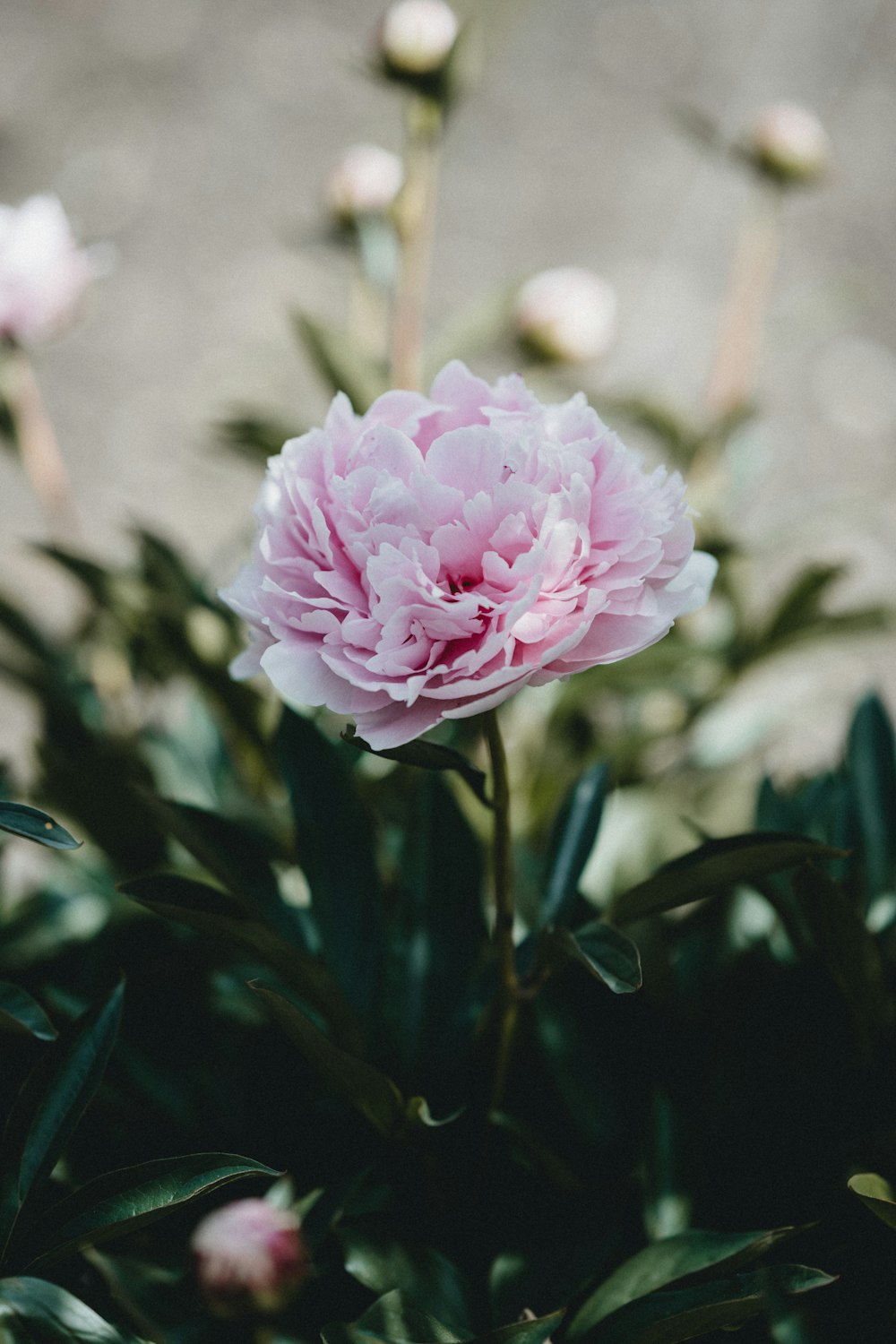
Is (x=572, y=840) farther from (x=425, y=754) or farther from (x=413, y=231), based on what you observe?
(x=413, y=231)

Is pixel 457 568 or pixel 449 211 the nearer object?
pixel 457 568

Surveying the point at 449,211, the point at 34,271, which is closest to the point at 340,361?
the point at 34,271

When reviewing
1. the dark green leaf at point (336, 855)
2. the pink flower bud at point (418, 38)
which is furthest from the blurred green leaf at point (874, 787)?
the pink flower bud at point (418, 38)

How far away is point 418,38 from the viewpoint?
0.72 metres

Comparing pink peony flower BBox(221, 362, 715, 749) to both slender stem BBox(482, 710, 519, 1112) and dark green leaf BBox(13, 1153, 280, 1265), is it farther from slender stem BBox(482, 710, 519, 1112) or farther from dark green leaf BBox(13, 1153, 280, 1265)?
dark green leaf BBox(13, 1153, 280, 1265)

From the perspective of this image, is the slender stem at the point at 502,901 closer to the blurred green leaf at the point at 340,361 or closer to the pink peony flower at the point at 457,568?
the pink peony flower at the point at 457,568

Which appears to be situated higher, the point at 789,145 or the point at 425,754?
the point at 789,145

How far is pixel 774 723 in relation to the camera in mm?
989

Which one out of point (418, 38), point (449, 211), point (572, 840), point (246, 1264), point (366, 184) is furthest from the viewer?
point (449, 211)

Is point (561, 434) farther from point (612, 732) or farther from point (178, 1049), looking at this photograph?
point (612, 732)

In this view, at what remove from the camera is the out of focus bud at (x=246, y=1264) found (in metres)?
0.36

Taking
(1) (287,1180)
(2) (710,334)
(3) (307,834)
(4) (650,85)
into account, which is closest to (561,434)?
(3) (307,834)

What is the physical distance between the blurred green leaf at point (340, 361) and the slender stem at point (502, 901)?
46 cm

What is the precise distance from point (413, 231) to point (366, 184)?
11cm
